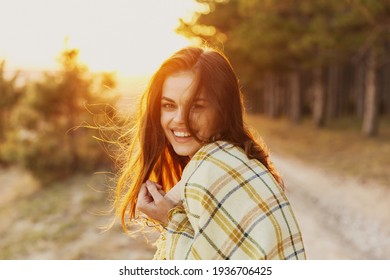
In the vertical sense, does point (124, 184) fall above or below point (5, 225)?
above

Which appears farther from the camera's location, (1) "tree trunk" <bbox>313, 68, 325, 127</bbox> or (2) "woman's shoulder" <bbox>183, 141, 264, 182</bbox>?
(1) "tree trunk" <bbox>313, 68, 325, 127</bbox>

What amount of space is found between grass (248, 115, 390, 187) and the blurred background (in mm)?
44

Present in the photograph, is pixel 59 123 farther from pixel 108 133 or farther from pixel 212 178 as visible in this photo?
pixel 212 178

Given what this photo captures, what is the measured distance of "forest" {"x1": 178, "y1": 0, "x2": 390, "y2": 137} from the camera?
50.0 feet

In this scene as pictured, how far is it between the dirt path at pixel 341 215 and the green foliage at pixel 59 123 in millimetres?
4786

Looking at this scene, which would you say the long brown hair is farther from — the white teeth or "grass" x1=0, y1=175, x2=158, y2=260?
"grass" x1=0, y1=175, x2=158, y2=260

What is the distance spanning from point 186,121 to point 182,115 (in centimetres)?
3

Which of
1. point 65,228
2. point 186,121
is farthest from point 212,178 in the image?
point 65,228

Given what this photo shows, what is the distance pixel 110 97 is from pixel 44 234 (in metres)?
4.53

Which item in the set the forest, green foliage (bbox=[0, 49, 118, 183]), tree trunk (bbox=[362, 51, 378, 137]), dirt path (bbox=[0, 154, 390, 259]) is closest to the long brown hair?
dirt path (bbox=[0, 154, 390, 259])

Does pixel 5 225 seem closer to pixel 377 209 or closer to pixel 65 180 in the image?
pixel 65 180

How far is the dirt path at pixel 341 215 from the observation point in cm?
654

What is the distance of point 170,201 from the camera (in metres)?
1.88

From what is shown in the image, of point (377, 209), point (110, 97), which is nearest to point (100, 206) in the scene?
point (110, 97)
